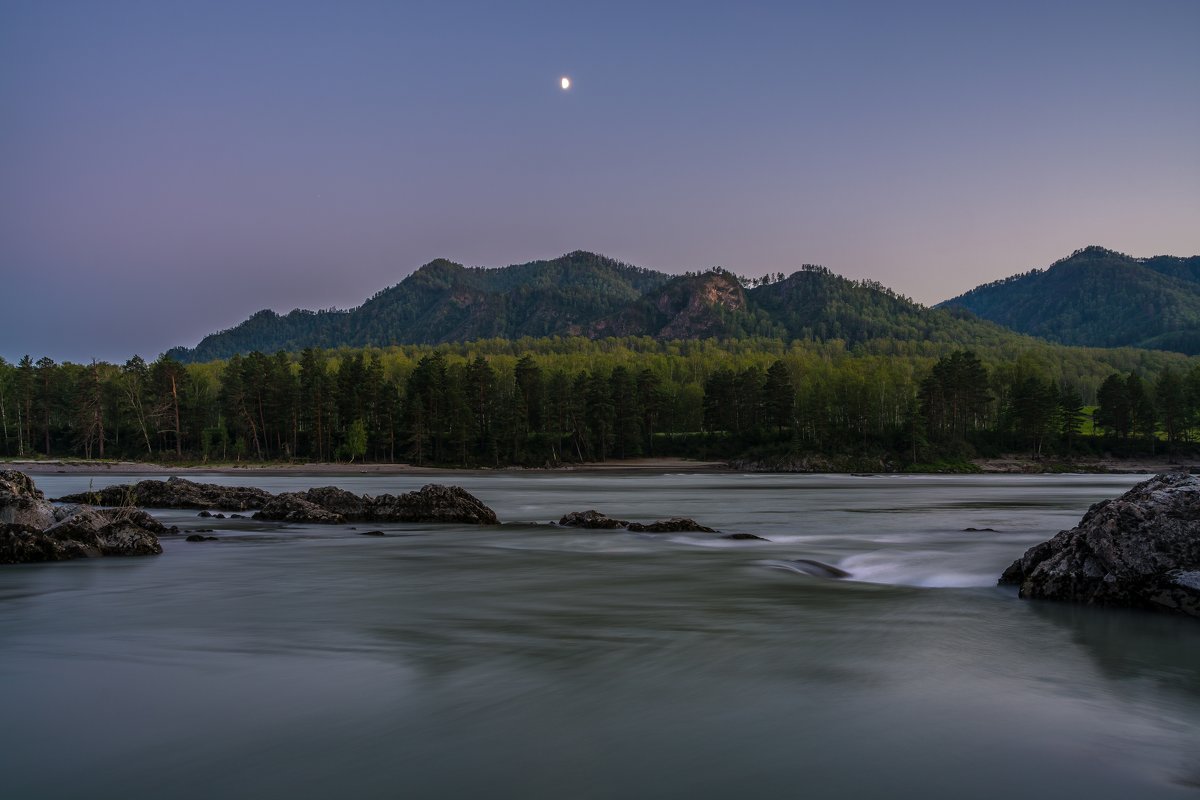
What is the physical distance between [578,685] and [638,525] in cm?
1529

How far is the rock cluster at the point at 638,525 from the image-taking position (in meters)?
22.5

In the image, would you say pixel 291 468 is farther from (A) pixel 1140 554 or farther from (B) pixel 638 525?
(A) pixel 1140 554

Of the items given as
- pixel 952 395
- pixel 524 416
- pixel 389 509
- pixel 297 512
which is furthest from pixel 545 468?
pixel 297 512

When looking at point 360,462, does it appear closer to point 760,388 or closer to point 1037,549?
point 760,388

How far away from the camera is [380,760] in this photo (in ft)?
19.5

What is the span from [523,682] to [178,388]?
340 ft

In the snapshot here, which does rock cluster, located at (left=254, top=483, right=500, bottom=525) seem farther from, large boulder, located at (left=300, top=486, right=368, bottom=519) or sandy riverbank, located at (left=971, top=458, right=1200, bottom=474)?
sandy riverbank, located at (left=971, top=458, right=1200, bottom=474)

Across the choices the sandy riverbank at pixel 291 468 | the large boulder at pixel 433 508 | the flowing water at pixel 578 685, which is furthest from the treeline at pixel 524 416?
the flowing water at pixel 578 685

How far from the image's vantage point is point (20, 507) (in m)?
16.6

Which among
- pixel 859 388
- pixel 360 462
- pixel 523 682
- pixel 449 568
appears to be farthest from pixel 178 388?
pixel 523 682

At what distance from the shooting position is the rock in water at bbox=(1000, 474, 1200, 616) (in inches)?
402

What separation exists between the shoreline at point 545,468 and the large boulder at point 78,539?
211ft

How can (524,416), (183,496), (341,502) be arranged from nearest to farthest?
(341,502) < (183,496) < (524,416)

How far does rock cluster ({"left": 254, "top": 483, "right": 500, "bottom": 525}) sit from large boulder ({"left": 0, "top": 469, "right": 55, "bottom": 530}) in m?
8.41
